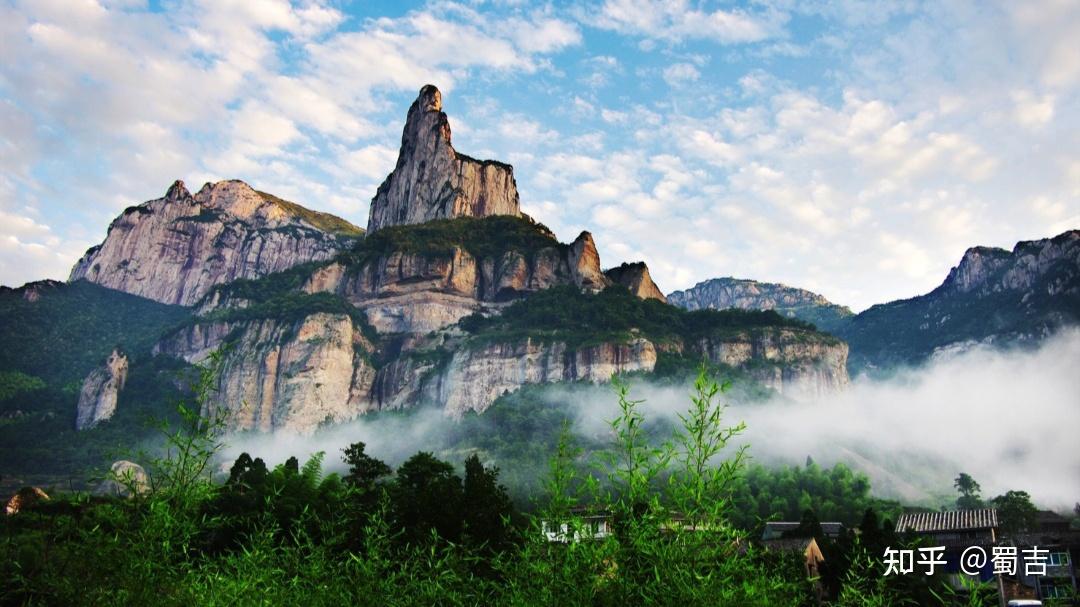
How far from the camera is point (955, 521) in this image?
4888cm

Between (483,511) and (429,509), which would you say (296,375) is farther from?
(483,511)

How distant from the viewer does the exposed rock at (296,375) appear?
12194 centimetres

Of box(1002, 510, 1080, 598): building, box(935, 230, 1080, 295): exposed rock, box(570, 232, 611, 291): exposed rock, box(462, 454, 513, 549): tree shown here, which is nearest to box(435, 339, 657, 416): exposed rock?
box(570, 232, 611, 291): exposed rock

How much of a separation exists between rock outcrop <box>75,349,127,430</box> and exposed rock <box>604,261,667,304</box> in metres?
88.6

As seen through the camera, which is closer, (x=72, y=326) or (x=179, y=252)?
(x=72, y=326)

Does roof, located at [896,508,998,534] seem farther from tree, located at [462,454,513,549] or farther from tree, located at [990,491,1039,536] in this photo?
tree, located at [462,454,513,549]

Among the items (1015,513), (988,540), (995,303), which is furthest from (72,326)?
(995,303)

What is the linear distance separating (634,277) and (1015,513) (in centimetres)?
9329

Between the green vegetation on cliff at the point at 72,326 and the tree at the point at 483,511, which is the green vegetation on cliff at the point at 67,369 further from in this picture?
the tree at the point at 483,511

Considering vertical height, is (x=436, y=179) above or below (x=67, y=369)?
above

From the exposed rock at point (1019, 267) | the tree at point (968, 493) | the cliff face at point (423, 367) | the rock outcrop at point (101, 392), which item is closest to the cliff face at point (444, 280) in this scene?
the cliff face at point (423, 367)

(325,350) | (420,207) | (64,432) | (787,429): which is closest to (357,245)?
(420,207)

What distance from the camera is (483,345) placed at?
424 feet

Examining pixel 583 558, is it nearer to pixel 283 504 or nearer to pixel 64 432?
pixel 283 504
